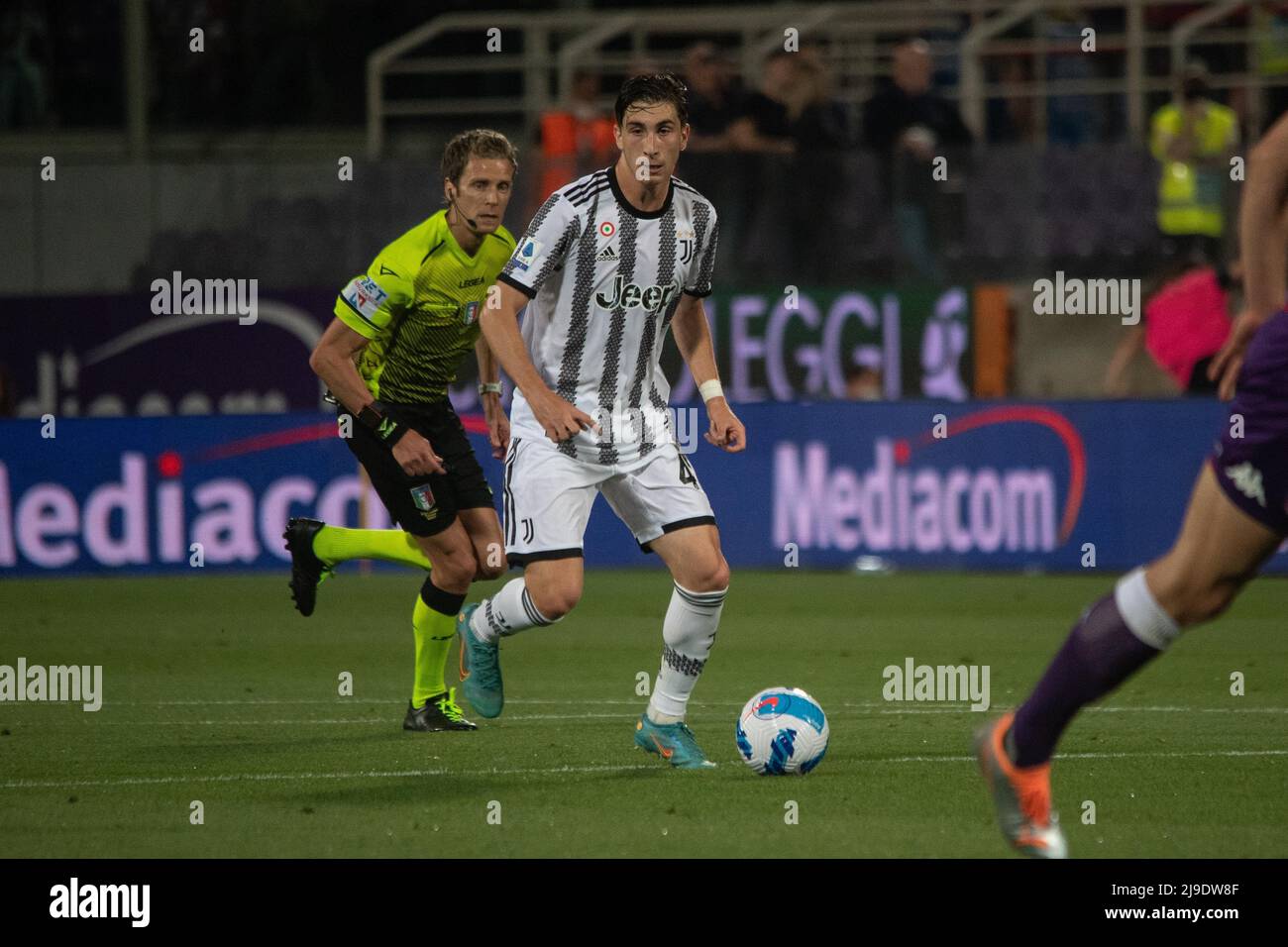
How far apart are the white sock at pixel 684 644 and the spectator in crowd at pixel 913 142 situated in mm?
8424

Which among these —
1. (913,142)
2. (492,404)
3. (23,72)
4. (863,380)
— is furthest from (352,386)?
(23,72)

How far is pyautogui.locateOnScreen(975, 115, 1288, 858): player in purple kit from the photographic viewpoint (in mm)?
4559

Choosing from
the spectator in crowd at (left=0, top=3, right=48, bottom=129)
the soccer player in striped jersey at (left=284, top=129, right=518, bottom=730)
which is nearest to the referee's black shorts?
the soccer player in striped jersey at (left=284, top=129, right=518, bottom=730)

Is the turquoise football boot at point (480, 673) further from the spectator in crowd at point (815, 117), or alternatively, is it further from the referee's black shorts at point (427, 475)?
the spectator in crowd at point (815, 117)

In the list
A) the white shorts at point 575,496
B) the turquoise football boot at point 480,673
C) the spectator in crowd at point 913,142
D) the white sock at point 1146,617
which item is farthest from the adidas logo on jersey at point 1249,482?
the spectator in crowd at point 913,142

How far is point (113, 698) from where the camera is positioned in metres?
8.88

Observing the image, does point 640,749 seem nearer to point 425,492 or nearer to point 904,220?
point 425,492

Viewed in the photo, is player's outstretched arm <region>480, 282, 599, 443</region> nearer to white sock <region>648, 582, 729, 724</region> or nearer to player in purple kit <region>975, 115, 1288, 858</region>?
white sock <region>648, 582, 729, 724</region>

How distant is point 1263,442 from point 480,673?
11.6 feet

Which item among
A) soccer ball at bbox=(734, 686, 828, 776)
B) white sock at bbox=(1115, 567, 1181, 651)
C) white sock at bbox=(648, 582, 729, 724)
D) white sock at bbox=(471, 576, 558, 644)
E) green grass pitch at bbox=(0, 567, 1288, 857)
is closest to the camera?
white sock at bbox=(1115, 567, 1181, 651)

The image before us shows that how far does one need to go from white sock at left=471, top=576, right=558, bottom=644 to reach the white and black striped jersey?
0.54 meters

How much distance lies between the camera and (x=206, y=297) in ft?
51.0

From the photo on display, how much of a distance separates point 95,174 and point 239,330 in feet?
5.04

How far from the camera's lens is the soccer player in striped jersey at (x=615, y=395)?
6746mm
